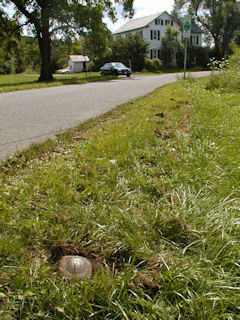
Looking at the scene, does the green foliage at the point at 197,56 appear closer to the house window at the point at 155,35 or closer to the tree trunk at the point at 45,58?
the house window at the point at 155,35

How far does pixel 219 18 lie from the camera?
5075cm

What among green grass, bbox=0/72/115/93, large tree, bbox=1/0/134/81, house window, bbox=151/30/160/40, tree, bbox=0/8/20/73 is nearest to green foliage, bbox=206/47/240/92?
green grass, bbox=0/72/115/93

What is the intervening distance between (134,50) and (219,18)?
71.7 feet

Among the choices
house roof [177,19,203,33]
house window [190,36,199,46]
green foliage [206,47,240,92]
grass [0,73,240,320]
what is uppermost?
house roof [177,19,203,33]

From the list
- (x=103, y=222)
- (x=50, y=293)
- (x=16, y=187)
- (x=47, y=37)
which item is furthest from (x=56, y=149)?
(x=47, y=37)

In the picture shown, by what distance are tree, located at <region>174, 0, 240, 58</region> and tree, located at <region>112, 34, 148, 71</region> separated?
18398mm

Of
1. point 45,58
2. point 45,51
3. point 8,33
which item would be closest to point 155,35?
point 45,51

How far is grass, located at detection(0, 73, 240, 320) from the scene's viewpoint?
129 centimetres

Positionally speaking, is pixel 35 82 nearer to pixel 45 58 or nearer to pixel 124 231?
pixel 45 58

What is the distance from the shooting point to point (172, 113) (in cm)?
527

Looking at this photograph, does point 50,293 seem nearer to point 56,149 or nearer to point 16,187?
point 16,187

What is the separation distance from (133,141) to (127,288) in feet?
7.49

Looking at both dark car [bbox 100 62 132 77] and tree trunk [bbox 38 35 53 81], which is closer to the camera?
tree trunk [bbox 38 35 53 81]

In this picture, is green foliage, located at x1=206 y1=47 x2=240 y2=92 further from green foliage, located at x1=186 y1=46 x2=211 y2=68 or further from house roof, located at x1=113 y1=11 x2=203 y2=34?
house roof, located at x1=113 y1=11 x2=203 y2=34
